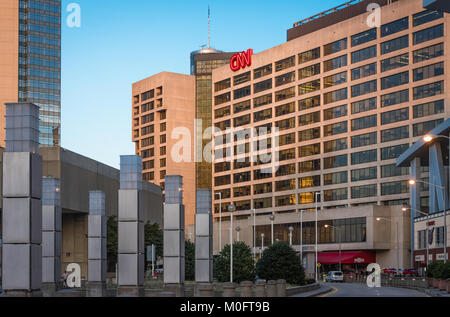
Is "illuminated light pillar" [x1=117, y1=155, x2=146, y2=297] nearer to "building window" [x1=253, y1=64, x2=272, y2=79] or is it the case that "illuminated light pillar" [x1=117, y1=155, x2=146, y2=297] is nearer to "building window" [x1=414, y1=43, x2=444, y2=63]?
"building window" [x1=414, y1=43, x2=444, y2=63]

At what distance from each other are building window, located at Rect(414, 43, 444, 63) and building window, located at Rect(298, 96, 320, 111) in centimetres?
2563

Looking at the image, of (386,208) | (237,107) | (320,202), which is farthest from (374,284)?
(237,107)

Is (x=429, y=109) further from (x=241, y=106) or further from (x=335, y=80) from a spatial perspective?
(x=241, y=106)

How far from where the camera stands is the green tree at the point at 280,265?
5709 centimetres

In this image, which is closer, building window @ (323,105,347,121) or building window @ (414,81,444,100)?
building window @ (414,81,444,100)

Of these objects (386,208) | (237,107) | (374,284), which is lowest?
(374,284)

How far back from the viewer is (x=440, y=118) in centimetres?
12125

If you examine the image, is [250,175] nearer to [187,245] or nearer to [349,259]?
[349,259]

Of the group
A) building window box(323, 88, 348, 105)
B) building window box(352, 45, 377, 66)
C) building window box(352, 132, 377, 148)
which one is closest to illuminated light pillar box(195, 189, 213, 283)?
building window box(352, 132, 377, 148)

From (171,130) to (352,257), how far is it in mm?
76619

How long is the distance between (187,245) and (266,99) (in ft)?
307

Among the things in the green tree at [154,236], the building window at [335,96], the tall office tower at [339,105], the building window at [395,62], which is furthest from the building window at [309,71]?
the green tree at [154,236]

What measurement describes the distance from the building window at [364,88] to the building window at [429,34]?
12.0 meters

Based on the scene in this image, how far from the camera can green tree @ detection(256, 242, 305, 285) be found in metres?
57.1
